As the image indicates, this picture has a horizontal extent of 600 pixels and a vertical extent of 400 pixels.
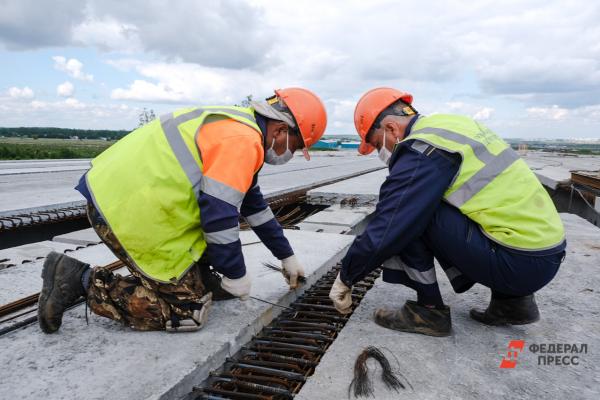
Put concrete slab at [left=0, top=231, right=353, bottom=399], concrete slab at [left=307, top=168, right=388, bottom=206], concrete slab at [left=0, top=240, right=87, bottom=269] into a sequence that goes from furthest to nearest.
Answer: concrete slab at [left=307, top=168, right=388, bottom=206] → concrete slab at [left=0, top=240, right=87, bottom=269] → concrete slab at [left=0, top=231, right=353, bottom=399]

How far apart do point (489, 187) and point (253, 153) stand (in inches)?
48.8

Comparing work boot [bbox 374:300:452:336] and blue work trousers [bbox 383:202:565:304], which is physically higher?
blue work trousers [bbox 383:202:565:304]

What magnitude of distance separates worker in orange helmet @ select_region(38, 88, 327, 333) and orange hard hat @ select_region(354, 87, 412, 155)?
0.74m

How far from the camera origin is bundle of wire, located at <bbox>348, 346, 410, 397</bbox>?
1994mm

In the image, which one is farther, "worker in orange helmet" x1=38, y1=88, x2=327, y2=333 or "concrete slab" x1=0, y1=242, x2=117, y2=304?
"concrete slab" x1=0, y1=242, x2=117, y2=304

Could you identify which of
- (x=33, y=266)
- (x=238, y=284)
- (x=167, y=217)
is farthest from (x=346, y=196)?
(x=167, y=217)

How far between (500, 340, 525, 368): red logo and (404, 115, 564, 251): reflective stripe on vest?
55cm

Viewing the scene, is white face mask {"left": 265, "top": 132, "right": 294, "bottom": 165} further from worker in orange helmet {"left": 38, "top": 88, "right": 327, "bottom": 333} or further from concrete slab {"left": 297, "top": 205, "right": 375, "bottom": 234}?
concrete slab {"left": 297, "top": 205, "right": 375, "bottom": 234}

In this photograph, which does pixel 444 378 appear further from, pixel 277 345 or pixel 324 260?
pixel 324 260

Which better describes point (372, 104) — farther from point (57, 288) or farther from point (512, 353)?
point (57, 288)

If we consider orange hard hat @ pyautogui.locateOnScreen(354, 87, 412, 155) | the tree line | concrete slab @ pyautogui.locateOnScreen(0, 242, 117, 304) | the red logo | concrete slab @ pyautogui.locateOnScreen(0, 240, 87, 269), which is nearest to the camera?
the red logo

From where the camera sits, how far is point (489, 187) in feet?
7.63

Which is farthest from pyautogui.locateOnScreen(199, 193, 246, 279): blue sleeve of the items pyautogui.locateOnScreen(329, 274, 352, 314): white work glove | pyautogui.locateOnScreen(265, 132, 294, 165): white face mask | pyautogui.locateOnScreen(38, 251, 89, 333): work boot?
pyautogui.locateOnScreen(38, 251, 89, 333): work boot

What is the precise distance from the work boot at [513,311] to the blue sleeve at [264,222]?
1.35m
